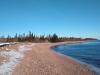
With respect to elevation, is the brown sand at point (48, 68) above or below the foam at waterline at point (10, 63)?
below

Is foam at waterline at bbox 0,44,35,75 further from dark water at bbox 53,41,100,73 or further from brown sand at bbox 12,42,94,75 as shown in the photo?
dark water at bbox 53,41,100,73

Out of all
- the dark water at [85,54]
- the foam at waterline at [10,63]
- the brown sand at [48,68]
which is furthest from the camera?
the dark water at [85,54]

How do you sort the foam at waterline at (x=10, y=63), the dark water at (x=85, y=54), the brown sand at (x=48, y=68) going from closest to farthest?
the foam at waterline at (x=10, y=63) < the brown sand at (x=48, y=68) < the dark water at (x=85, y=54)

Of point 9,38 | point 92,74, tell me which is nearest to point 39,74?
point 92,74

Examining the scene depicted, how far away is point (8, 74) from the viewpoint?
15375mm

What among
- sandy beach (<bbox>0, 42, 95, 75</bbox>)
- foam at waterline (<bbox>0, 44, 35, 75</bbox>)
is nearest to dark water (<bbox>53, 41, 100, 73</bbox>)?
sandy beach (<bbox>0, 42, 95, 75</bbox>)

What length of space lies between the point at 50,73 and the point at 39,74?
1023 mm

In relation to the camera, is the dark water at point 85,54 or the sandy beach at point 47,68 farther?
the dark water at point 85,54

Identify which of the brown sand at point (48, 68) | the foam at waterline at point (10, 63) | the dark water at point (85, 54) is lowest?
the dark water at point (85, 54)

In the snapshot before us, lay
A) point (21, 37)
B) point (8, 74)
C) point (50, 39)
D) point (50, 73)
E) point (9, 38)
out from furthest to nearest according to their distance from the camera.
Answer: point (50, 39) < point (21, 37) < point (9, 38) < point (50, 73) < point (8, 74)

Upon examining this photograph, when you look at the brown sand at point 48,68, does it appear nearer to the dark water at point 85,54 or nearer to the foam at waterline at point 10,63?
the foam at waterline at point 10,63

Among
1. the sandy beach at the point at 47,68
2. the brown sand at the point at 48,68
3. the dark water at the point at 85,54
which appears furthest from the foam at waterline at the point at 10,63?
the dark water at the point at 85,54

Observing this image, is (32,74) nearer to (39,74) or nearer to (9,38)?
(39,74)

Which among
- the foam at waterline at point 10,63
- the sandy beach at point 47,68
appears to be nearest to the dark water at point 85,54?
the sandy beach at point 47,68
